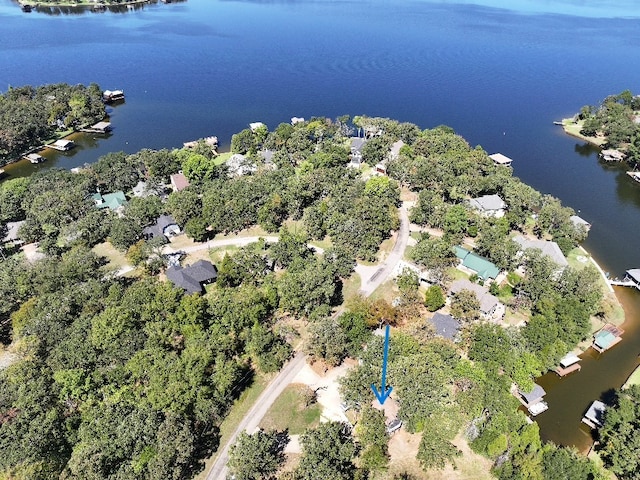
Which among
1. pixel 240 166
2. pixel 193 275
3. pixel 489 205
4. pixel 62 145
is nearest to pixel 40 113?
pixel 62 145

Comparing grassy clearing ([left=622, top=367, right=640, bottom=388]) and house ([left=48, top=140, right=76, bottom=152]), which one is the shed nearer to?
grassy clearing ([left=622, top=367, right=640, bottom=388])

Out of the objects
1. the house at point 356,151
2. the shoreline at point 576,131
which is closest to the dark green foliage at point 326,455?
the house at point 356,151

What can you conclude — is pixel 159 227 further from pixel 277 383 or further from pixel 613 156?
pixel 613 156

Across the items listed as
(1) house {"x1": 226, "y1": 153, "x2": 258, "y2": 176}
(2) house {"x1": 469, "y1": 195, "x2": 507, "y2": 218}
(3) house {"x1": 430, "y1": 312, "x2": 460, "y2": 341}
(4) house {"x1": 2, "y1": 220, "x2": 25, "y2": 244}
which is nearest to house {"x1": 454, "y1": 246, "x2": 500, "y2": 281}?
(3) house {"x1": 430, "y1": 312, "x2": 460, "y2": 341}

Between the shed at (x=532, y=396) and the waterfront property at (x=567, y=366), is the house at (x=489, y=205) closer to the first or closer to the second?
the waterfront property at (x=567, y=366)

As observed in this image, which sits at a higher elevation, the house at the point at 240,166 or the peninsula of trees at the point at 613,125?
the peninsula of trees at the point at 613,125

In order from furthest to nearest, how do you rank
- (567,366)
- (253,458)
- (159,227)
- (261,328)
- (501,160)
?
(501,160) < (159,227) < (567,366) < (261,328) < (253,458)
